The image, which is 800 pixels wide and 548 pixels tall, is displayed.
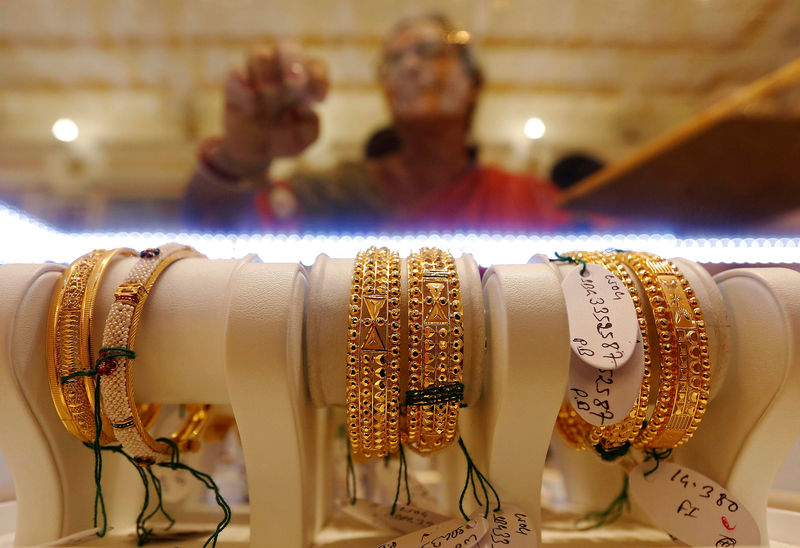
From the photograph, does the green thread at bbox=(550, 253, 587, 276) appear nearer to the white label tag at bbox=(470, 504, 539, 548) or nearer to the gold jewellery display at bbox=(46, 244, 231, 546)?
the white label tag at bbox=(470, 504, 539, 548)

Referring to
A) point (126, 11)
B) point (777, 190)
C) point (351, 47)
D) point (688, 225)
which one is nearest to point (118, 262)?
point (351, 47)

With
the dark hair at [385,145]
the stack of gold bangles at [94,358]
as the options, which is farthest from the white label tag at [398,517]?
the dark hair at [385,145]

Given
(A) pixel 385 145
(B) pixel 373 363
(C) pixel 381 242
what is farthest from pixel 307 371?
(A) pixel 385 145

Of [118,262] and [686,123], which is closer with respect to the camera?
[118,262]

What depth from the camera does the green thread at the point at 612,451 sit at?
0.49 m

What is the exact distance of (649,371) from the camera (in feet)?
1.45

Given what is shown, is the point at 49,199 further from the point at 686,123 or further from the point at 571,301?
the point at 686,123

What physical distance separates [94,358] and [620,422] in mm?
508

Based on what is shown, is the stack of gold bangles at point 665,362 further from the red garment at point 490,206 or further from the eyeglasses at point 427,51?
the eyeglasses at point 427,51

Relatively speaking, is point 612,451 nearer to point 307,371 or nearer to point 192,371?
point 307,371

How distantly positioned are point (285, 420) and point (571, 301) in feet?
0.96

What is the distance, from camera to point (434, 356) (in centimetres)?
43

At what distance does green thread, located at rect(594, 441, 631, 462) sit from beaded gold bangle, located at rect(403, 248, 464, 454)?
166 millimetres

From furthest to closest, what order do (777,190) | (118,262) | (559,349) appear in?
(777,190)
(118,262)
(559,349)
